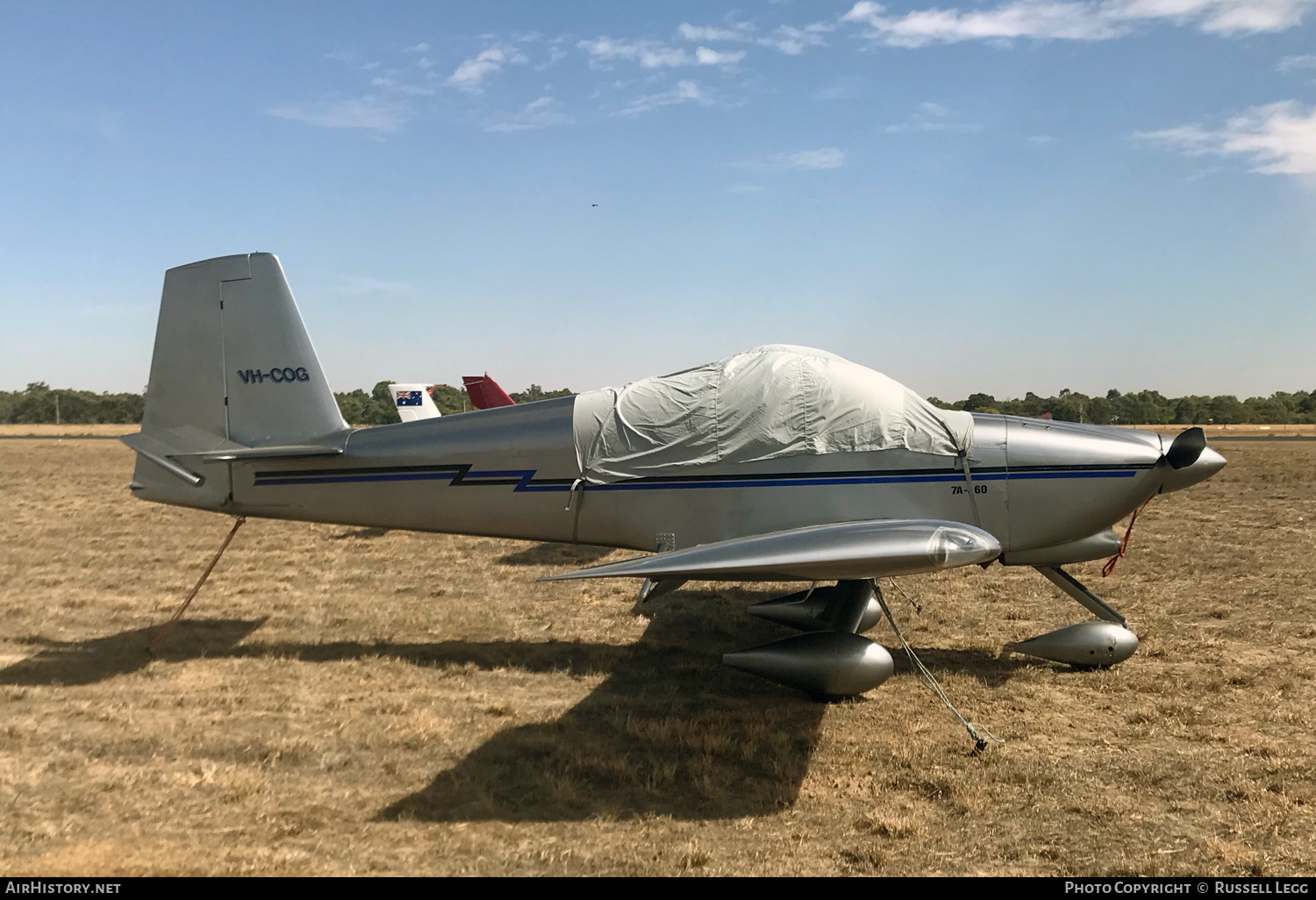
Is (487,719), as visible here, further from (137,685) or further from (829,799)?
(137,685)

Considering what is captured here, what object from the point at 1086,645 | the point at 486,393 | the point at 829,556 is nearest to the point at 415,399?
the point at 486,393

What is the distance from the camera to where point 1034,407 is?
46750 millimetres

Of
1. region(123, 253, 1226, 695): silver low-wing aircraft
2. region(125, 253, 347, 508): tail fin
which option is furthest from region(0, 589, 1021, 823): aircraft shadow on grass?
region(125, 253, 347, 508): tail fin

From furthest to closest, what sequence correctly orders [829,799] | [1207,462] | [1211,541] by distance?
[1211,541]
[1207,462]
[829,799]

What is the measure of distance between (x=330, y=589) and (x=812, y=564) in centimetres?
709

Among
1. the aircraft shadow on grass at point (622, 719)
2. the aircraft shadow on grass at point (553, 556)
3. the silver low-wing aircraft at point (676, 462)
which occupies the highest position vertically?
the silver low-wing aircraft at point (676, 462)

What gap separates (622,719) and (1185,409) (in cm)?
7378

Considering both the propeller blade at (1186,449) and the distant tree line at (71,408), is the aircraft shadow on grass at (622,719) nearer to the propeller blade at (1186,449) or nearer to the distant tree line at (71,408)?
the propeller blade at (1186,449)

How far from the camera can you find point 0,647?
7.20 m

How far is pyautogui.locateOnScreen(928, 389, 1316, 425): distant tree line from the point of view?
60219 mm

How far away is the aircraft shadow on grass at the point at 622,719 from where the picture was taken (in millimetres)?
4465

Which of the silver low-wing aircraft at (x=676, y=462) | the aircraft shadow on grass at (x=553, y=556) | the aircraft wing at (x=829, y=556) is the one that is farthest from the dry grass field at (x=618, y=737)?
the aircraft shadow on grass at (x=553, y=556)

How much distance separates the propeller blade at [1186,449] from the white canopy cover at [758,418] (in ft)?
4.64
